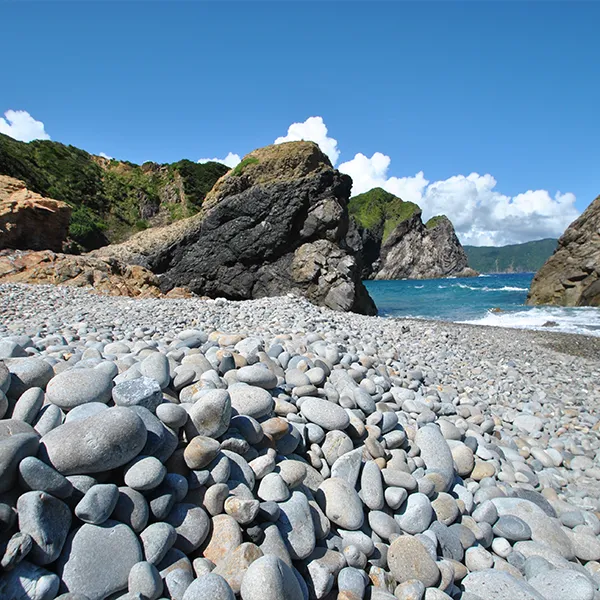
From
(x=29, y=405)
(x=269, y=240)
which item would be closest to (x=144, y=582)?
(x=29, y=405)

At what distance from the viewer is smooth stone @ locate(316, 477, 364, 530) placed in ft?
6.97

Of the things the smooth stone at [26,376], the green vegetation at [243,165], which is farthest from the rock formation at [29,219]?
the smooth stone at [26,376]

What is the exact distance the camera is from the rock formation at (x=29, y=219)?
1307cm

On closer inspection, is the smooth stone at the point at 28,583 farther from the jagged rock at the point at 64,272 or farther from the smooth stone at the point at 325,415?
the jagged rock at the point at 64,272

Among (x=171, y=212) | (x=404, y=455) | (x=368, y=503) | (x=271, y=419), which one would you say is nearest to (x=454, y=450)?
(x=404, y=455)

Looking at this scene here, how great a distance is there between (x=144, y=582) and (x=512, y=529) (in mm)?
2355

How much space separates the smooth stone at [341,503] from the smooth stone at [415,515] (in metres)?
0.35

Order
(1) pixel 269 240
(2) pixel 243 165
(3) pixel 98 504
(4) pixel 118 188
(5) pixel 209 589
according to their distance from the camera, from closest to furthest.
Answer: (5) pixel 209 589 → (3) pixel 98 504 → (1) pixel 269 240 → (2) pixel 243 165 → (4) pixel 118 188

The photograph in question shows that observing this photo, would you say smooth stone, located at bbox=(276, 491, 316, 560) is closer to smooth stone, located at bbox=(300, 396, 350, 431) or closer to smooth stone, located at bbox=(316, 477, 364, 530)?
smooth stone, located at bbox=(316, 477, 364, 530)

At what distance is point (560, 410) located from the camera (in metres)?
4.84

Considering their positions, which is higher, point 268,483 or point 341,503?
point 268,483

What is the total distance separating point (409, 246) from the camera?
301ft

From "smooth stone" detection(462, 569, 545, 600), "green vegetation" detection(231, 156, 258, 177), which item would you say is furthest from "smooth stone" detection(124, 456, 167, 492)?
"green vegetation" detection(231, 156, 258, 177)

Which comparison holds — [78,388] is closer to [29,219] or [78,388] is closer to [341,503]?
[341,503]
